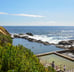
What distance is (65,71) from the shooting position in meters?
14.5

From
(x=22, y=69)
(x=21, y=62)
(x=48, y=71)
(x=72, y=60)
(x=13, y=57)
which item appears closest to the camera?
(x=22, y=69)

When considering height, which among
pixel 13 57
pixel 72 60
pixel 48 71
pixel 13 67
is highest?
pixel 13 57

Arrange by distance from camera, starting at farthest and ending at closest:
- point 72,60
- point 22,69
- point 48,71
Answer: point 72,60 → point 48,71 → point 22,69

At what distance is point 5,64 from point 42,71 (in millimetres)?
1605

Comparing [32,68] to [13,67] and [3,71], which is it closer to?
[13,67]

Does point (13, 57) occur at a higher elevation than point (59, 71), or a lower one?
higher

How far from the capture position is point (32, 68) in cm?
436

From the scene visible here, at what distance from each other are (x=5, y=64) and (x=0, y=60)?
0.94ft

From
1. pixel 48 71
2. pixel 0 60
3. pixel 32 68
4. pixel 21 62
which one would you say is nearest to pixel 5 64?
pixel 0 60

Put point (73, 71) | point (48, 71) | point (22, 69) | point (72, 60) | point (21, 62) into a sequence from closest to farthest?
1. point (22, 69)
2. point (21, 62)
3. point (48, 71)
4. point (73, 71)
5. point (72, 60)

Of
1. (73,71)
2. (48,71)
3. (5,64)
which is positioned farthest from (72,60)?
(5,64)

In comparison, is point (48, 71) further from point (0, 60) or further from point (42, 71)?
point (0, 60)

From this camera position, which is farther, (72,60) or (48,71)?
(72,60)

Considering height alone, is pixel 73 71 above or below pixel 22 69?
below
